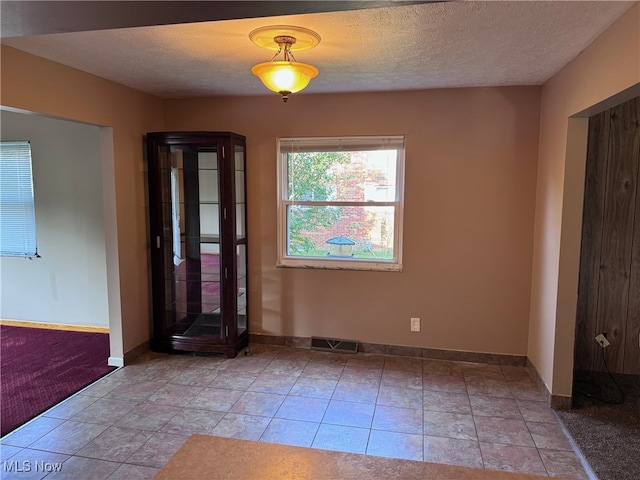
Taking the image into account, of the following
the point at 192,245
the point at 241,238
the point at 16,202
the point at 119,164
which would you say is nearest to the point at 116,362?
the point at 192,245

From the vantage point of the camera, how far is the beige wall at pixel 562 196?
2352 mm

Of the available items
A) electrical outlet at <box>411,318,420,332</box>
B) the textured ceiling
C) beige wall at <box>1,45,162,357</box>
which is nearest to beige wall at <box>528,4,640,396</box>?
the textured ceiling

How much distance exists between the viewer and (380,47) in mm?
2562

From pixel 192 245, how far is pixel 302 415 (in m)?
1.93

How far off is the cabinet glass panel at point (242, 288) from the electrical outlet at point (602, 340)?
307 centimetres

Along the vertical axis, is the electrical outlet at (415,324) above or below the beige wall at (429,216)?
below

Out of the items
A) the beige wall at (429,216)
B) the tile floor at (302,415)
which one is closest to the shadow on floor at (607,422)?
the tile floor at (302,415)

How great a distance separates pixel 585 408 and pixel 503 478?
2451mm

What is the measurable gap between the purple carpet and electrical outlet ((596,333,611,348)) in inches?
160

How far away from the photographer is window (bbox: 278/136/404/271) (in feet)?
12.5

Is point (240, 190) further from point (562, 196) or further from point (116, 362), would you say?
point (562, 196)

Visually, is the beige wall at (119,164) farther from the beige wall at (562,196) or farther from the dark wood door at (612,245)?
the dark wood door at (612,245)

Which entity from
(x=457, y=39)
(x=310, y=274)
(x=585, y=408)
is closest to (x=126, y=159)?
(x=310, y=274)

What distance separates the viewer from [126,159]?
363 centimetres
